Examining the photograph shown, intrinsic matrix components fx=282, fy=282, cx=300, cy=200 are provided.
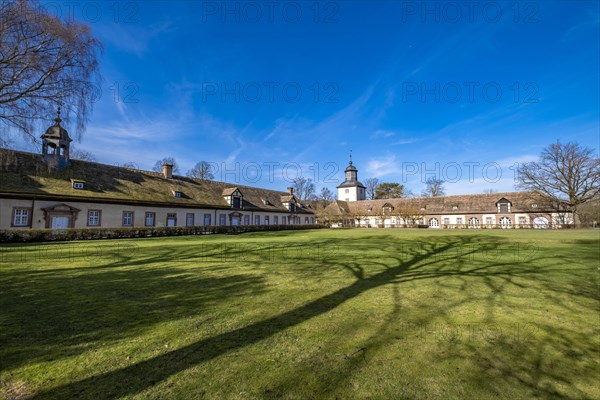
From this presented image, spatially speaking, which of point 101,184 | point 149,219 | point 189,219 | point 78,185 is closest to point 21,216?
point 78,185

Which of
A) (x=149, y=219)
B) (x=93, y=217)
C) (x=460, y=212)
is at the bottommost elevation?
(x=149, y=219)

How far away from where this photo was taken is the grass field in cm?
285

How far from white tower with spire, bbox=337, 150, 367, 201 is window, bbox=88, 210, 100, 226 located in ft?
186

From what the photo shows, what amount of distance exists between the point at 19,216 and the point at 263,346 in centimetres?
2666

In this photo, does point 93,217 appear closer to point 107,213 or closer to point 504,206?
point 107,213

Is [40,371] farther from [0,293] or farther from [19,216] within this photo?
[19,216]

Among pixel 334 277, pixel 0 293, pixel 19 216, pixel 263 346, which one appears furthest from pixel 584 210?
pixel 19 216

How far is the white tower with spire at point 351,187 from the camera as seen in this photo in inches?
2844

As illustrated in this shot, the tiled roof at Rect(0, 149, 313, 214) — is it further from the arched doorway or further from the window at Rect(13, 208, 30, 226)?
the arched doorway

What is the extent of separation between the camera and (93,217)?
24531 millimetres

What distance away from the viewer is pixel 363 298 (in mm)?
5859

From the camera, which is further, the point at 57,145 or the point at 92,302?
the point at 57,145

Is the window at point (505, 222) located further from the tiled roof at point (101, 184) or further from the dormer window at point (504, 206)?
the tiled roof at point (101, 184)

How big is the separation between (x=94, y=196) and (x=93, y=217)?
6.01 ft
